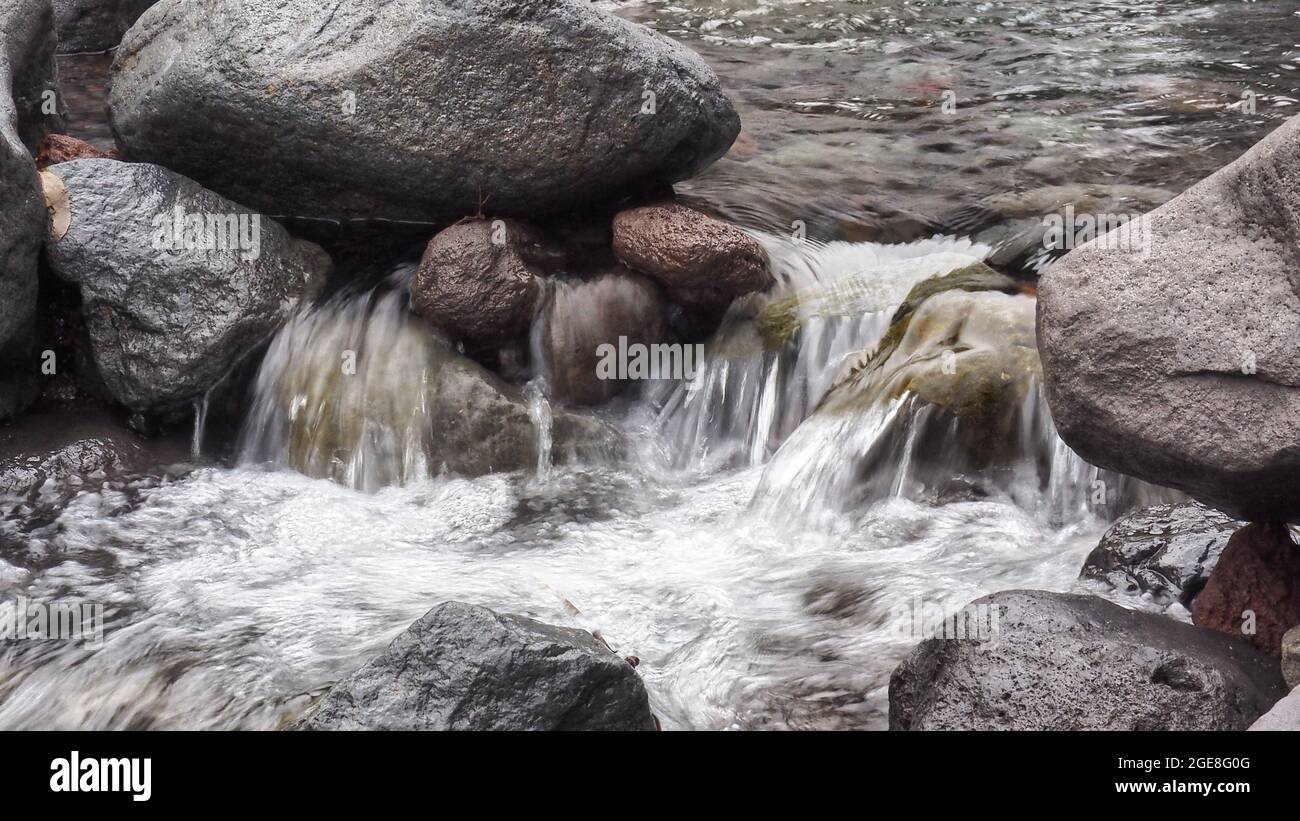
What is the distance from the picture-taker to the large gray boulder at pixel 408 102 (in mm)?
6672

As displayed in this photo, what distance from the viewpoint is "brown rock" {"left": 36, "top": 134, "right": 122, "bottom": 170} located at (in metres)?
7.34

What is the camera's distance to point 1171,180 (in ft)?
26.0

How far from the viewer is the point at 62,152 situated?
7.46 m

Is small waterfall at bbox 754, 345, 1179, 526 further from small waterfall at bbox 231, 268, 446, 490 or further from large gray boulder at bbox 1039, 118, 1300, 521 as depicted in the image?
small waterfall at bbox 231, 268, 446, 490

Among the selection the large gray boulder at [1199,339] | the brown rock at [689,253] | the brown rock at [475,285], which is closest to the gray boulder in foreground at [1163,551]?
the large gray boulder at [1199,339]

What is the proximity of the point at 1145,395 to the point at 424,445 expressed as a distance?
3901 millimetres

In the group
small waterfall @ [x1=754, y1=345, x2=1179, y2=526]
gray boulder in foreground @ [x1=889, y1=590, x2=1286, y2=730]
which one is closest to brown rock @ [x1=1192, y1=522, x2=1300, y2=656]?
gray boulder in foreground @ [x1=889, y1=590, x2=1286, y2=730]

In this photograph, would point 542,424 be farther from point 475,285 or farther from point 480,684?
point 480,684

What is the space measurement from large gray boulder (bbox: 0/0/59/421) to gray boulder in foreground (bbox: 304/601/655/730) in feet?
11.9

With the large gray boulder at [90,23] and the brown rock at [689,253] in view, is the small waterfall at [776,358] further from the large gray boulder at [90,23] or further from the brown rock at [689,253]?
the large gray boulder at [90,23]

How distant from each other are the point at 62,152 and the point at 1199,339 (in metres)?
6.42

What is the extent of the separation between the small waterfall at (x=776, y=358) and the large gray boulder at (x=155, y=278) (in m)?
2.42

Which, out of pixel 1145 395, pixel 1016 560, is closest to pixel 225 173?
pixel 1016 560

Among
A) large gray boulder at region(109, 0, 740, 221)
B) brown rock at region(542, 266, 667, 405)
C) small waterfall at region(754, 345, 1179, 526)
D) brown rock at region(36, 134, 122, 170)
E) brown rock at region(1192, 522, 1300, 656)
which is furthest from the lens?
brown rock at region(36, 134, 122, 170)
